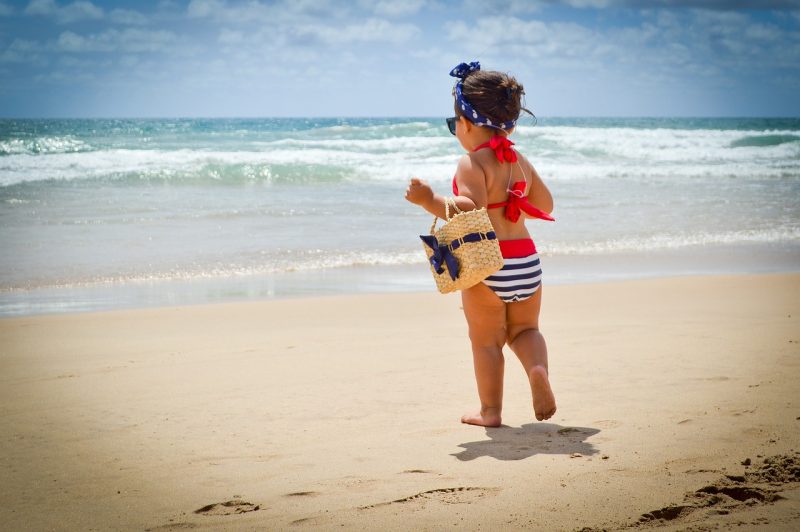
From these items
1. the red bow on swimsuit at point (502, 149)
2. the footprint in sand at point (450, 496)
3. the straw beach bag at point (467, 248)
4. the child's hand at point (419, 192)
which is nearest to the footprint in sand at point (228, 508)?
the footprint in sand at point (450, 496)

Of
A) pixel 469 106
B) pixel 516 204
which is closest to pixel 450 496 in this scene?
pixel 516 204

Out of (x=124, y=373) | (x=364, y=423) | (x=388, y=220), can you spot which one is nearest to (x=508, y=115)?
(x=364, y=423)

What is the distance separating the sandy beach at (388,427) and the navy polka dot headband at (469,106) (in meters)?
1.29

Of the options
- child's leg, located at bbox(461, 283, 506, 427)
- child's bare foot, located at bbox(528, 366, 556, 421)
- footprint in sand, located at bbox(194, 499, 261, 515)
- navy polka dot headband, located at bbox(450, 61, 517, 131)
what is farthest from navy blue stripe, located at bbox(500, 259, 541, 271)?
footprint in sand, located at bbox(194, 499, 261, 515)

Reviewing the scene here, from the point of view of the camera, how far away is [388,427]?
3420mm

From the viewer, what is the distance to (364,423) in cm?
348

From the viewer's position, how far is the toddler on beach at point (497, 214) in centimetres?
327

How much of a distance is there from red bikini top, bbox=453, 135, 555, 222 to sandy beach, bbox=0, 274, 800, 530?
0.92 meters

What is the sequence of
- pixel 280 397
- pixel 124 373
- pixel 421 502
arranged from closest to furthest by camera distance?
pixel 421 502, pixel 280 397, pixel 124 373

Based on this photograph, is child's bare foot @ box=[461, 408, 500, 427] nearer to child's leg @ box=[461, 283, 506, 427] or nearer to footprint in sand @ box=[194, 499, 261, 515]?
child's leg @ box=[461, 283, 506, 427]

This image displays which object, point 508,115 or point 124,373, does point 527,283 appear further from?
point 124,373

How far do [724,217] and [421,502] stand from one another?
449 inches

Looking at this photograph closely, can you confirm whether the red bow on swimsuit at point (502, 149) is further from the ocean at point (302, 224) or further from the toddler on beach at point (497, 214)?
the ocean at point (302, 224)

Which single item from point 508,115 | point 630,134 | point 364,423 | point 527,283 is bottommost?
point 364,423
